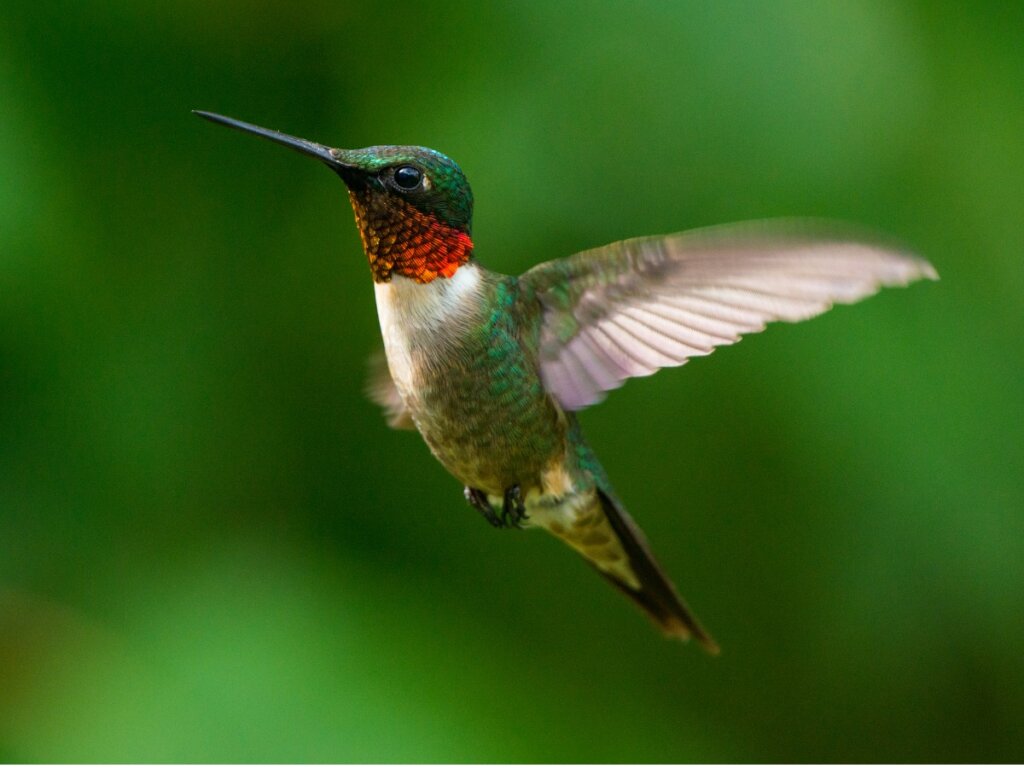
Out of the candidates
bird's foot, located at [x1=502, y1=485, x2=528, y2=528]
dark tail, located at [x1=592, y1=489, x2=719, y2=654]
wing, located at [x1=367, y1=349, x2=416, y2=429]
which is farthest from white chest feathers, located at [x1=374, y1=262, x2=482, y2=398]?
dark tail, located at [x1=592, y1=489, x2=719, y2=654]

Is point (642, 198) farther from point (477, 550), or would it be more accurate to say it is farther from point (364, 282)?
point (477, 550)

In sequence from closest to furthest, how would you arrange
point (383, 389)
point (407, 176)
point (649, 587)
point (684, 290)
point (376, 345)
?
point (407, 176) < point (684, 290) < point (383, 389) < point (649, 587) < point (376, 345)

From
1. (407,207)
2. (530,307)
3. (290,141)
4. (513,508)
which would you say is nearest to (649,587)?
(513,508)

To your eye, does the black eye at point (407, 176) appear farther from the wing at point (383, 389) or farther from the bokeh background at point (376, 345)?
the bokeh background at point (376, 345)

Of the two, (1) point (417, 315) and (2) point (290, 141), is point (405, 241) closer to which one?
(1) point (417, 315)

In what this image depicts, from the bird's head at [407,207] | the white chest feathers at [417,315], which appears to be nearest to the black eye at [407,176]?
the bird's head at [407,207]

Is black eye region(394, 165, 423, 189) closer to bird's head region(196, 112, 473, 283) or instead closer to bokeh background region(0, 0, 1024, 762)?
bird's head region(196, 112, 473, 283)

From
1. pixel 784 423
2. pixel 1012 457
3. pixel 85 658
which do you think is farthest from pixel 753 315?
pixel 85 658
